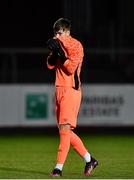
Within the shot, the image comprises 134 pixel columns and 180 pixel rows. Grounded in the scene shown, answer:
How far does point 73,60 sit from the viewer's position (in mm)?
11242

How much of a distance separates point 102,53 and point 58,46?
41.5 ft

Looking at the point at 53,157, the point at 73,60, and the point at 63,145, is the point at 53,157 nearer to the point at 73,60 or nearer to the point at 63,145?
the point at 63,145

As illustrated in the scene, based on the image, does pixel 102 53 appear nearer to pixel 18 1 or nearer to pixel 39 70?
pixel 39 70

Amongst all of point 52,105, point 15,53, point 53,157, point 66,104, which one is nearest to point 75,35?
point 15,53

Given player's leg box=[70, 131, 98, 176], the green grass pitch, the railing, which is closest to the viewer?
player's leg box=[70, 131, 98, 176]

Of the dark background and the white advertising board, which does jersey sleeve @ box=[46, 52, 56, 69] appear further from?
the dark background

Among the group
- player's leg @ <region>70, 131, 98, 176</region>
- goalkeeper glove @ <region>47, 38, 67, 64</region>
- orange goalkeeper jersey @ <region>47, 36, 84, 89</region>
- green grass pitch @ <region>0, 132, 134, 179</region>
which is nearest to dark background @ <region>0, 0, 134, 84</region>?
green grass pitch @ <region>0, 132, 134, 179</region>

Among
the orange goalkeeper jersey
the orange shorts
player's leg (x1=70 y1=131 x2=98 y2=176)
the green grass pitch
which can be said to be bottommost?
the green grass pitch

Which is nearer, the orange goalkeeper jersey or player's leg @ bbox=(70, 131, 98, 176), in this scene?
the orange goalkeeper jersey

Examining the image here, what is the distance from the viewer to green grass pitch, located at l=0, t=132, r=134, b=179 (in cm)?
1173

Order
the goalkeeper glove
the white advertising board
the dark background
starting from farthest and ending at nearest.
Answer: the dark background → the white advertising board → the goalkeeper glove

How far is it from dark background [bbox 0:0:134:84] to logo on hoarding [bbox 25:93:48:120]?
1261mm

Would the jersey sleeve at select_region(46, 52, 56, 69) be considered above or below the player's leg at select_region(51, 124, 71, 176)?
above

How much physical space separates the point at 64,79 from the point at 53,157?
3829 millimetres
